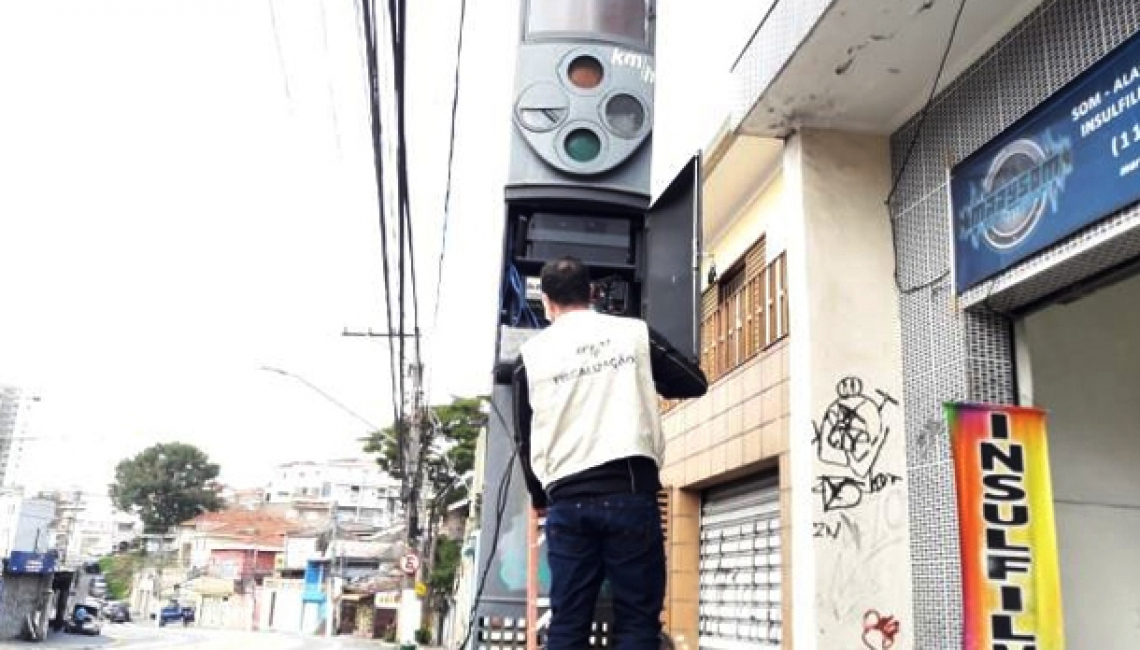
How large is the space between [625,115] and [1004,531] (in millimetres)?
2404

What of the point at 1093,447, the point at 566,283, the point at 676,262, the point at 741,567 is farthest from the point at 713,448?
the point at 566,283

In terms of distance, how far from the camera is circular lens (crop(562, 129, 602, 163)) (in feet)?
13.7

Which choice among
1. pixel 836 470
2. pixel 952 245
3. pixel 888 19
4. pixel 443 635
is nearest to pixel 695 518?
pixel 836 470

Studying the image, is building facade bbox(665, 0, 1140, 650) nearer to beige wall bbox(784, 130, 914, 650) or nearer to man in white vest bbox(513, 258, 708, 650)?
beige wall bbox(784, 130, 914, 650)

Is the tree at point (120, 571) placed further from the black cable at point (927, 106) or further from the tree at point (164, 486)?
the black cable at point (927, 106)

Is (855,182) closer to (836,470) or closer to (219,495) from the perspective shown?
(836,470)

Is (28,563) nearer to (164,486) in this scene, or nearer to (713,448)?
(713,448)

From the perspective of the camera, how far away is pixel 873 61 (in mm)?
5070

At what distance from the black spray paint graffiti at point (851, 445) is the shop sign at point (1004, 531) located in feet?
2.74

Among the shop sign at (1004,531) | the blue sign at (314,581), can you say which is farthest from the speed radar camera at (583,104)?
the blue sign at (314,581)

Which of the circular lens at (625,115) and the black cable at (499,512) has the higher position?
the circular lens at (625,115)

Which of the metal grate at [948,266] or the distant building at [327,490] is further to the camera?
the distant building at [327,490]

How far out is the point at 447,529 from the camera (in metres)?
42.4

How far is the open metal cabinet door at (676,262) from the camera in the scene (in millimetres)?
3924
